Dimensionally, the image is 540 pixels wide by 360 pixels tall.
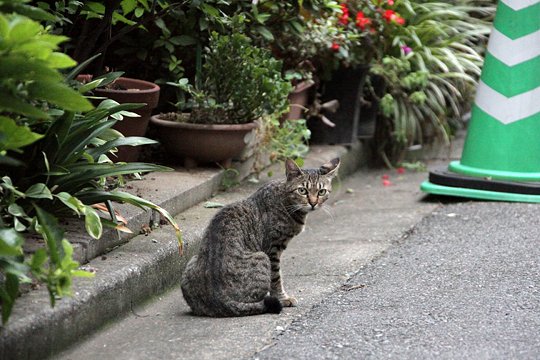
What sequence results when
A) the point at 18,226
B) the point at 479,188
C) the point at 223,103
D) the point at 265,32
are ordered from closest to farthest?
1. the point at 18,226
2. the point at 223,103
3. the point at 265,32
4. the point at 479,188

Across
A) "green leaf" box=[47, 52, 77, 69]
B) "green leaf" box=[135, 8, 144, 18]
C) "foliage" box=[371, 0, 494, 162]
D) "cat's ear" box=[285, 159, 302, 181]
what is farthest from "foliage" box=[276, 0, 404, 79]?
"green leaf" box=[47, 52, 77, 69]

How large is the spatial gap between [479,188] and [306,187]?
2.43 m

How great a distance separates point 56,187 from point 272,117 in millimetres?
2874

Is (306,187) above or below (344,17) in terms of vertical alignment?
below

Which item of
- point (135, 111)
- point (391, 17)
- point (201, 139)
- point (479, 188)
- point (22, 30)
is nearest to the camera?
point (22, 30)

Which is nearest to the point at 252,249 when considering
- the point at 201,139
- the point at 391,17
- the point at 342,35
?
the point at 201,139

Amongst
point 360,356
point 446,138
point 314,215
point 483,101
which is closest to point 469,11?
point 446,138

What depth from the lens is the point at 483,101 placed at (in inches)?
287

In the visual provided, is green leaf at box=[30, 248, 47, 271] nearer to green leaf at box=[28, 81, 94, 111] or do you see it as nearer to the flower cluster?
green leaf at box=[28, 81, 94, 111]

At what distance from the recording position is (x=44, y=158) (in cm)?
442

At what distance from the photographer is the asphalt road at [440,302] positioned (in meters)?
4.15

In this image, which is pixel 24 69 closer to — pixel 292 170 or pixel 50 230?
pixel 50 230

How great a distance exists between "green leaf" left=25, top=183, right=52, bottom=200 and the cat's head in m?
1.32

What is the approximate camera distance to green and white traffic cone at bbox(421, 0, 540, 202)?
23.2 ft
